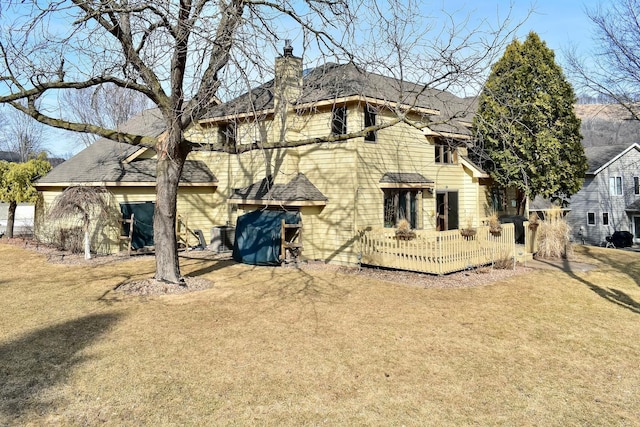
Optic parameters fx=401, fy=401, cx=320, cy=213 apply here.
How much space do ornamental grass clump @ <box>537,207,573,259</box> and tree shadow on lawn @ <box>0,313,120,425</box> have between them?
547 inches

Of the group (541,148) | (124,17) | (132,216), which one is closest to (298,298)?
(124,17)

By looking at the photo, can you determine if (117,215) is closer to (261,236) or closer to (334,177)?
(261,236)

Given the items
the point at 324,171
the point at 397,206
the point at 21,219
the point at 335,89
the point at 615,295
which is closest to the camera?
the point at 615,295

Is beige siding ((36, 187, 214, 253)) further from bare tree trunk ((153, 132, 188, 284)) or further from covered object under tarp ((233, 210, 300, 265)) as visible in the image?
bare tree trunk ((153, 132, 188, 284))

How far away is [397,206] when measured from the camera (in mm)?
14625

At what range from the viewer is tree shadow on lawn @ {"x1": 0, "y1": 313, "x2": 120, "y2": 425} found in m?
4.33

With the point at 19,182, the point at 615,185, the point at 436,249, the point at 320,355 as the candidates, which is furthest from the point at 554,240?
the point at 615,185

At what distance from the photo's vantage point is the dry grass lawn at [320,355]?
13.9 feet

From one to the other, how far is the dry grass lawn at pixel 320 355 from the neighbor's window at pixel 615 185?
1145 inches

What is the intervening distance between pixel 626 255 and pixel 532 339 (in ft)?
41.8

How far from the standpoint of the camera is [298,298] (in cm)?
911

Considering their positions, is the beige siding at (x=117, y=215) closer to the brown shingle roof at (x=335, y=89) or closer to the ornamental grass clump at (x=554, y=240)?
the brown shingle roof at (x=335, y=89)

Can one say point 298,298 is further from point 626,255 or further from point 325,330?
point 626,255

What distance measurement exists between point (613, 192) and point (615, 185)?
0.61 m
